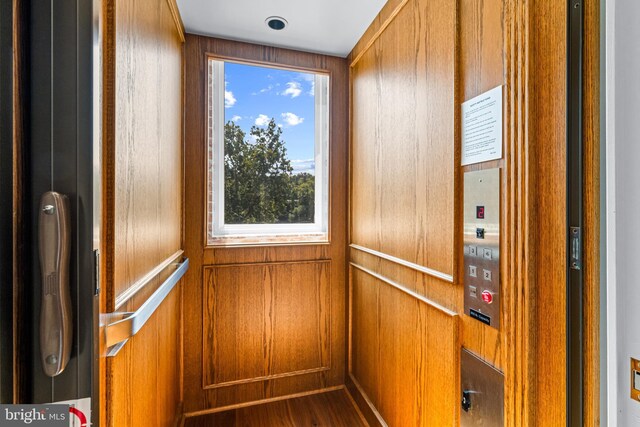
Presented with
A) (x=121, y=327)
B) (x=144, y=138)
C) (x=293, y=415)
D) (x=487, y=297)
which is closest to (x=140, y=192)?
(x=144, y=138)

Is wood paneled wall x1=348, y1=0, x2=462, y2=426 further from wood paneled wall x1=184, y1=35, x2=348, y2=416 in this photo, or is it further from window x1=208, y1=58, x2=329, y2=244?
window x1=208, y1=58, x2=329, y2=244

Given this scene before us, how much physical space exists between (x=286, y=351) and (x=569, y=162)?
1.88m

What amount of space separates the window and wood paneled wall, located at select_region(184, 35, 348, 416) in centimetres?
7

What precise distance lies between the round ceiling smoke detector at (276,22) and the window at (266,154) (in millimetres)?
322

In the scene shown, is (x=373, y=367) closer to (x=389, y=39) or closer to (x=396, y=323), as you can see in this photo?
(x=396, y=323)

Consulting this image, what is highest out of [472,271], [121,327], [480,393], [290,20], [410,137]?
[290,20]

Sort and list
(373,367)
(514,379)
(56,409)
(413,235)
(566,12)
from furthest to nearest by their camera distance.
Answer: (373,367), (413,235), (514,379), (566,12), (56,409)

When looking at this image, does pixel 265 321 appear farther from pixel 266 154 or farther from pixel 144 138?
pixel 144 138

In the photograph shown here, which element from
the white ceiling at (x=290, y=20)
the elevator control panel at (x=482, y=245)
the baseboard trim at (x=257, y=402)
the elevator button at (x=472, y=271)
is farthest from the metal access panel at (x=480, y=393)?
the white ceiling at (x=290, y=20)

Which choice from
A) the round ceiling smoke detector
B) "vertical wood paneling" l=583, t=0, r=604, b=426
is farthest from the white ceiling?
"vertical wood paneling" l=583, t=0, r=604, b=426

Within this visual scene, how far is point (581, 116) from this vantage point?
0.76 metres

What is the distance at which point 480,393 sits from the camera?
1.06 metres

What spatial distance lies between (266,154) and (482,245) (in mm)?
1509

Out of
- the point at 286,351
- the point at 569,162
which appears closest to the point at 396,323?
the point at 286,351
